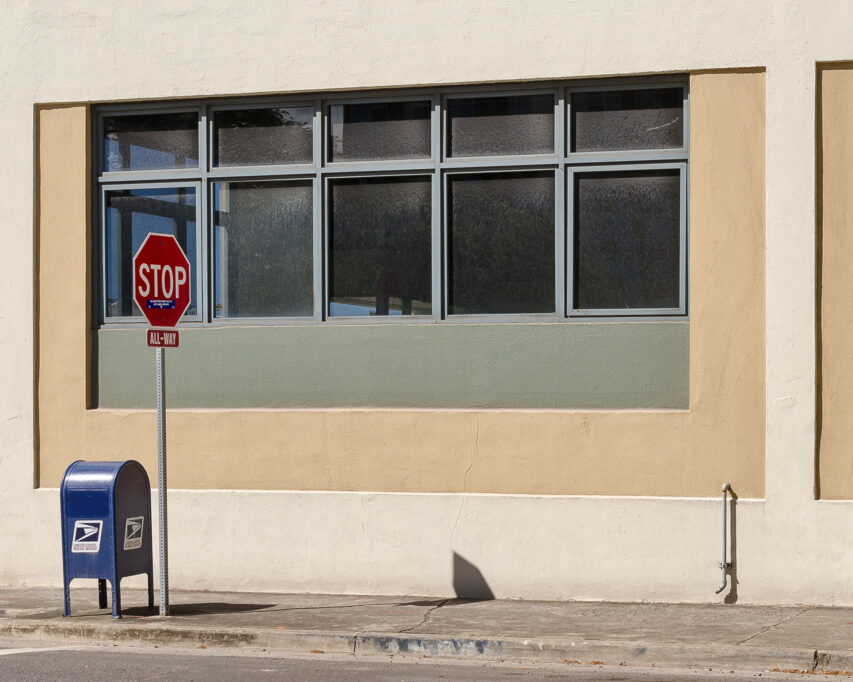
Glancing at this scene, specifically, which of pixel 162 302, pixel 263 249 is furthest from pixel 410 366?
pixel 162 302

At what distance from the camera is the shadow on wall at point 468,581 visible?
456 inches

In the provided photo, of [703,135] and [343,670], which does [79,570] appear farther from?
[703,135]

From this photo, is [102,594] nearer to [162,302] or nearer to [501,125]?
[162,302]

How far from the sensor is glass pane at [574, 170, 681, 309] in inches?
456

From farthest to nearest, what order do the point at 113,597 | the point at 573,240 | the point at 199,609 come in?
the point at 573,240, the point at 199,609, the point at 113,597

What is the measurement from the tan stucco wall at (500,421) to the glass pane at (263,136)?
1.37 metres

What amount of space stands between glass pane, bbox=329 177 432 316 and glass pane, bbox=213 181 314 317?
28 centimetres

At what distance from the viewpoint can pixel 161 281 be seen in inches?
405

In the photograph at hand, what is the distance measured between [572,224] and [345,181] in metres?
2.17

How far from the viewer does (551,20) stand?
11.6 meters

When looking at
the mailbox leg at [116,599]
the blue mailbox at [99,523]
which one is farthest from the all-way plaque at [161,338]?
the mailbox leg at [116,599]

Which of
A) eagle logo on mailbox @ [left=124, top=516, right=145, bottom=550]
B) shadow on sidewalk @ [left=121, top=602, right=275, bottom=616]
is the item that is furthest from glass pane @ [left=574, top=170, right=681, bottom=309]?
eagle logo on mailbox @ [left=124, top=516, right=145, bottom=550]

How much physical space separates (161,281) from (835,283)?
5.53m

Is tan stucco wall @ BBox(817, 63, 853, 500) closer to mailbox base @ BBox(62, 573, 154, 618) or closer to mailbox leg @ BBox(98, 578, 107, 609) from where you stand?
mailbox base @ BBox(62, 573, 154, 618)
